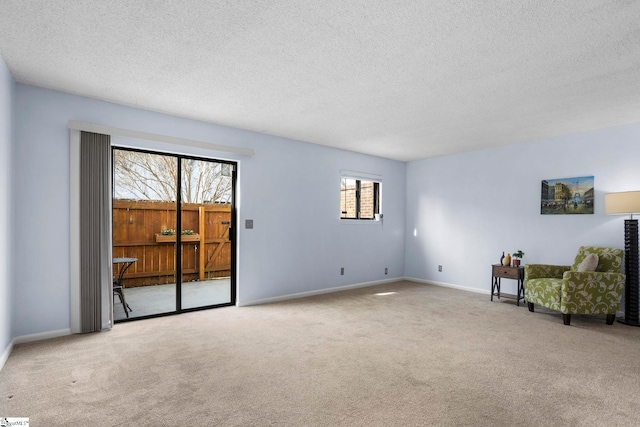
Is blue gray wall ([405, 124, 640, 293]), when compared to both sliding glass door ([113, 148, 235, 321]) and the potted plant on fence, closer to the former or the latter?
the potted plant on fence

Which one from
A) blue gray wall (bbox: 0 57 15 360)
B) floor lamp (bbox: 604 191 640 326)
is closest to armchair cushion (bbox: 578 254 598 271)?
floor lamp (bbox: 604 191 640 326)

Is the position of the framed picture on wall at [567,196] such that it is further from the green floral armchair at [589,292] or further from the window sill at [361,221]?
the window sill at [361,221]

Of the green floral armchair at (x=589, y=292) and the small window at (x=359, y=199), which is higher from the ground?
the small window at (x=359, y=199)

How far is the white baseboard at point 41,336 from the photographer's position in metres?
3.39

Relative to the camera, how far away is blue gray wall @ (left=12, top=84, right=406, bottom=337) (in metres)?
3.48

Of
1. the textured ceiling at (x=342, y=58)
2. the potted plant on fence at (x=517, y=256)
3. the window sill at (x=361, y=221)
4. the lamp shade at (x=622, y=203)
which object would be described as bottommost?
the potted plant on fence at (x=517, y=256)

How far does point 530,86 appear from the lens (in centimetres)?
338

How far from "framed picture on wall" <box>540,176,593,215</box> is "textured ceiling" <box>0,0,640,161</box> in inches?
36.2

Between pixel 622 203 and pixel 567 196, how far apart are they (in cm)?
97

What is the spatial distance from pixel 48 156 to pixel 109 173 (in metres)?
0.56

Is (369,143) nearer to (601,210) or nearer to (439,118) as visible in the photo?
(439,118)

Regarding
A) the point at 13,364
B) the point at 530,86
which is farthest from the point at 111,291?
the point at 530,86

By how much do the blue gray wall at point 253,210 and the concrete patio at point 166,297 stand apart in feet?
2.20

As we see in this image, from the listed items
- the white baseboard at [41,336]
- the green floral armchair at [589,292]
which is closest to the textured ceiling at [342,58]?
the green floral armchair at [589,292]
